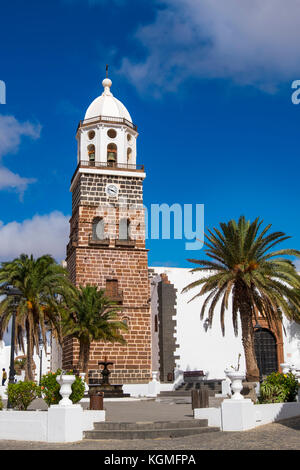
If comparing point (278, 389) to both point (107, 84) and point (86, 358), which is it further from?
point (107, 84)

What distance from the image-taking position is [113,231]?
34281mm

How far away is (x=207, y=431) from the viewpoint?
40.5ft

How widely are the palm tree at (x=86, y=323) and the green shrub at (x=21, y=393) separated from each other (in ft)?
44.1

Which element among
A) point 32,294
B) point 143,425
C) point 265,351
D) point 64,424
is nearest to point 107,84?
point 32,294

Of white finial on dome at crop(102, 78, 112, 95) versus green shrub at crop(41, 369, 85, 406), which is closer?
green shrub at crop(41, 369, 85, 406)

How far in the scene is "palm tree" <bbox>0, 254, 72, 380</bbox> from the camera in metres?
24.8

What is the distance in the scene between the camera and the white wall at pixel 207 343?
29875 mm

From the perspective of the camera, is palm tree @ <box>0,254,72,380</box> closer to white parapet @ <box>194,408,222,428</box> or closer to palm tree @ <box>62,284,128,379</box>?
palm tree @ <box>62,284,128,379</box>

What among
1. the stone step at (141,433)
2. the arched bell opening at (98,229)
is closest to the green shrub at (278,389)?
the stone step at (141,433)

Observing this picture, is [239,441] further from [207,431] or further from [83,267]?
[83,267]

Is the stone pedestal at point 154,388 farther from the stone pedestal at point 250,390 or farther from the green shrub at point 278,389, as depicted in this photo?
the green shrub at point 278,389

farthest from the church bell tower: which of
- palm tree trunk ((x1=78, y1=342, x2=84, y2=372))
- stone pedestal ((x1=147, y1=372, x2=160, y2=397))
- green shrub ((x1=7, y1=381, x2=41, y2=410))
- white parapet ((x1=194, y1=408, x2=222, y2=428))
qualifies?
white parapet ((x1=194, y1=408, x2=222, y2=428))

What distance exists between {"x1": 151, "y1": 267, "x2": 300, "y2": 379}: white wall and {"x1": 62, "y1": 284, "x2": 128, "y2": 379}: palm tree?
3.50 m

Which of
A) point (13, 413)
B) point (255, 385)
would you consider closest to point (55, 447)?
point (13, 413)
